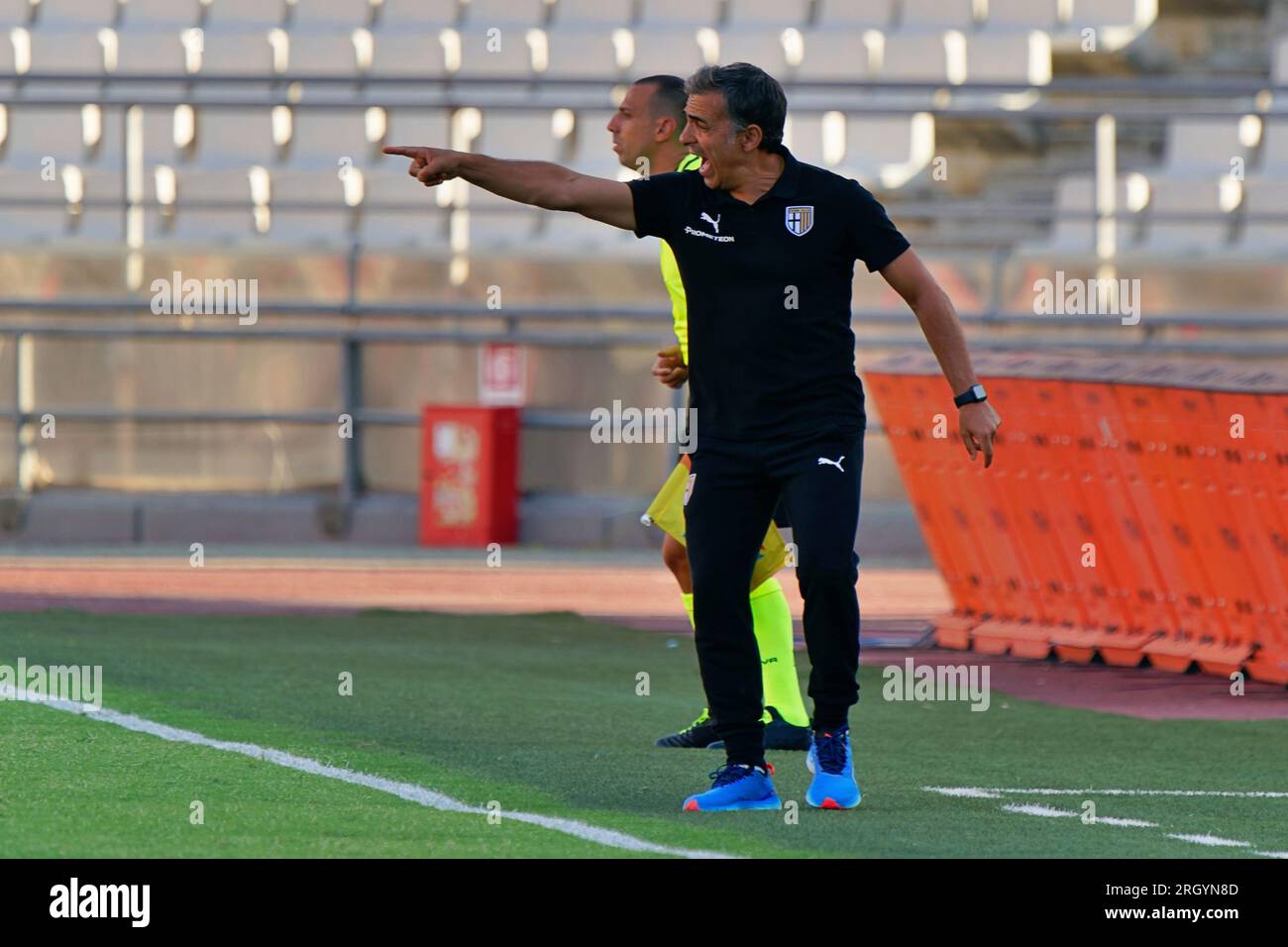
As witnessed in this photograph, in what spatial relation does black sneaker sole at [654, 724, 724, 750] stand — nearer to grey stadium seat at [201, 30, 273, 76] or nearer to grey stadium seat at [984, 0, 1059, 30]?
grey stadium seat at [984, 0, 1059, 30]

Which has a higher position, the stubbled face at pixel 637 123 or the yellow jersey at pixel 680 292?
the stubbled face at pixel 637 123

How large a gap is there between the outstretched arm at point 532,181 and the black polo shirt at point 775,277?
0.07 metres

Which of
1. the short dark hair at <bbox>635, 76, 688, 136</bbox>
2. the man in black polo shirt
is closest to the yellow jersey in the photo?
the short dark hair at <bbox>635, 76, 688, 136</bbox>

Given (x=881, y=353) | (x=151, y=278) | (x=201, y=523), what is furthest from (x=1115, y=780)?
(x=151, y=278)

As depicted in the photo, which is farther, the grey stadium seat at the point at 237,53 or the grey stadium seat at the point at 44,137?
the grey stadium seat at the point at 237,53

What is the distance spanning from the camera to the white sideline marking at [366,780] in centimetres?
642

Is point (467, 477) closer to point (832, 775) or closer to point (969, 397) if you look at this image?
point (832, 775)

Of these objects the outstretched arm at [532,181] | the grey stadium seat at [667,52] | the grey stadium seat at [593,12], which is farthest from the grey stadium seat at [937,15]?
the outstretched arm at [532,181]

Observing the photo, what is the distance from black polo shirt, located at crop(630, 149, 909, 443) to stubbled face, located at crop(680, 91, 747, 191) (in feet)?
0.24

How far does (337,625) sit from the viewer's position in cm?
1341

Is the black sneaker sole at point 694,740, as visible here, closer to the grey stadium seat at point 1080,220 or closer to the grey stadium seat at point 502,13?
the grey stadium seat at point 1080,220

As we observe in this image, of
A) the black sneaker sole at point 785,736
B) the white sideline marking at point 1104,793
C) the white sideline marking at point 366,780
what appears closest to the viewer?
the white sideline marking at point 366,780
